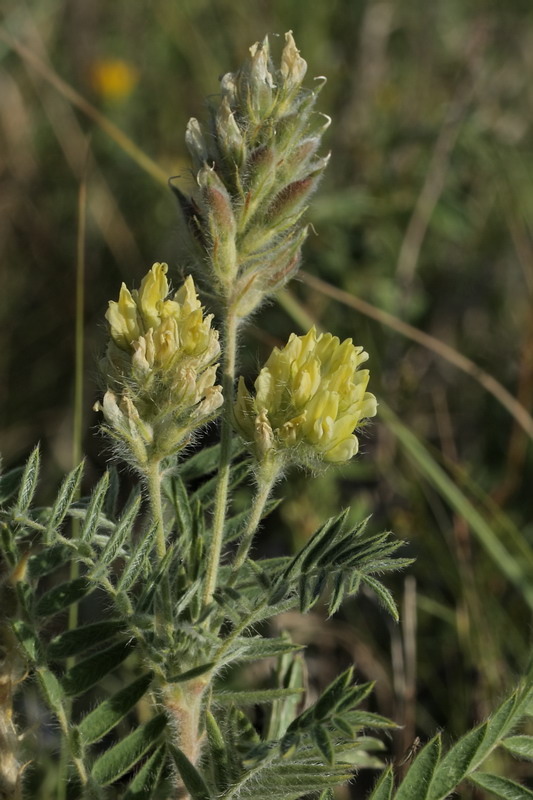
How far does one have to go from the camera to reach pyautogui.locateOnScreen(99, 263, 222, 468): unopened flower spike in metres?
1.21

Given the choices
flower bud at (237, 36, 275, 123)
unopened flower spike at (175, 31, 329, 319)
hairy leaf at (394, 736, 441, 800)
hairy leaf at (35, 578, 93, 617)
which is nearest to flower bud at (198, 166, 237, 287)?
unopened flower spike at (175, 31, 329, 319)

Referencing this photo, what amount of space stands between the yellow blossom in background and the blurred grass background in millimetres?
13

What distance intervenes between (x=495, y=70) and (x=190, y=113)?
1.47 metres

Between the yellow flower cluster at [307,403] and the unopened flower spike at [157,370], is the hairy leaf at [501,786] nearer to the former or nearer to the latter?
the yellow flower cluster at [307,403]

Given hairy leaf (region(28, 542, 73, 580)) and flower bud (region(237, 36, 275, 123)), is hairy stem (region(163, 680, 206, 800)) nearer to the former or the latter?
hairy leaf (region(28, 542, 73, 580))

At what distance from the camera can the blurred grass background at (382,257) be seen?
2.44 metres

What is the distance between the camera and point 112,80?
441 cm

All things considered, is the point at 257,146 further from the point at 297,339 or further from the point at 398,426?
the point at 398,426

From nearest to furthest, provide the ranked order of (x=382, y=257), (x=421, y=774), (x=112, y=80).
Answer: (x=421, y=774), (x=382, y=257), (x=112, y=80)

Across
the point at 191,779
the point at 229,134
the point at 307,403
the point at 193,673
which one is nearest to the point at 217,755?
the point at 191,779

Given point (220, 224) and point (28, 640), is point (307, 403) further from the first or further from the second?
point (28, 640)

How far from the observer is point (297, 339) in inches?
49.3

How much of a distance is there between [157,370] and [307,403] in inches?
8.2

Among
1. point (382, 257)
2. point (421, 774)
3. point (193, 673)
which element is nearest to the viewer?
point (193, 673)
